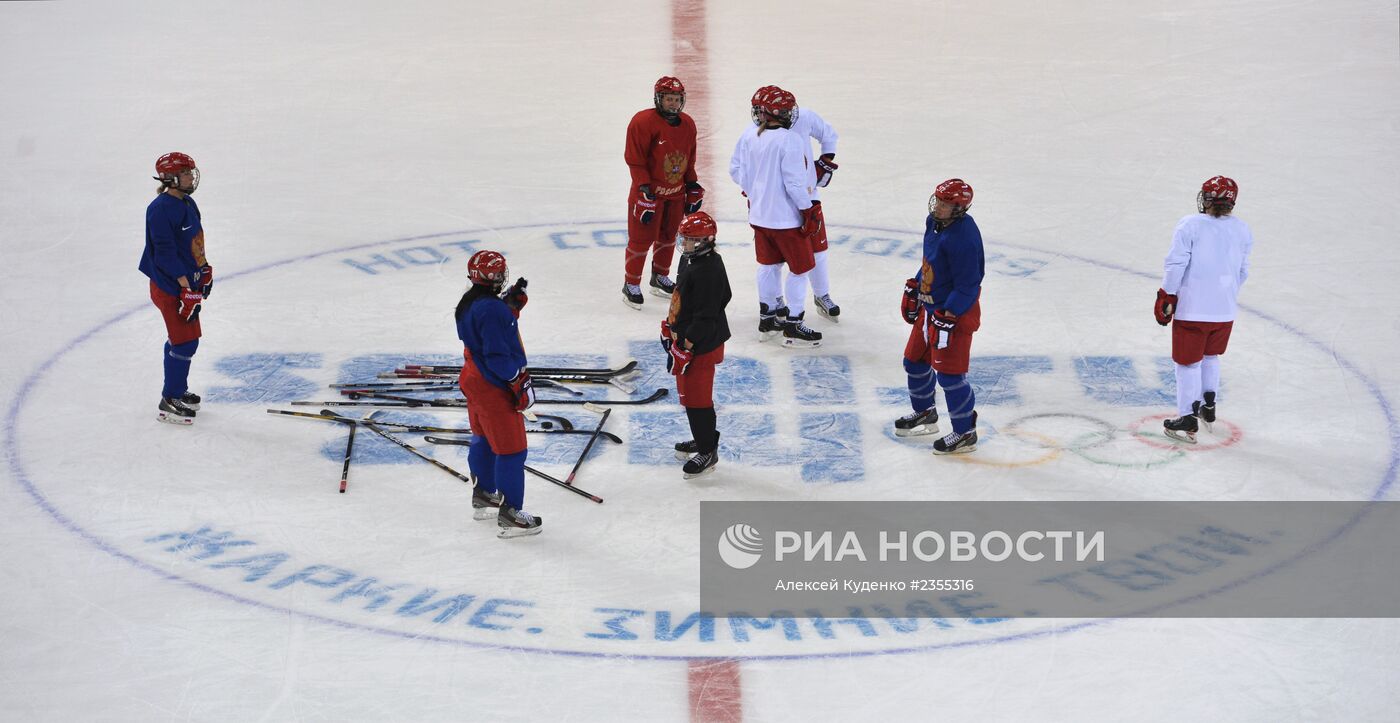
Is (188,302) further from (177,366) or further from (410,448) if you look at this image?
(410,448)

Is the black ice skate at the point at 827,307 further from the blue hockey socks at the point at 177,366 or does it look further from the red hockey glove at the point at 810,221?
the blue hockey socks at the point at 177,366

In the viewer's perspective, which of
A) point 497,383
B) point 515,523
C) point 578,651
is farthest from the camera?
point 515,523

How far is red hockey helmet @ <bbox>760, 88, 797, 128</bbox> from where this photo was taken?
8.37m

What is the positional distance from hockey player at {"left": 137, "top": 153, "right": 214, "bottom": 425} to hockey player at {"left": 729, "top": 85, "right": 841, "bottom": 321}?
8.98 ft

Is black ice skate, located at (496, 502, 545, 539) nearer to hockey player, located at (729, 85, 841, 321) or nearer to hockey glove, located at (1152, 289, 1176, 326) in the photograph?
hockey player, located at (729, 85, 841, 321)

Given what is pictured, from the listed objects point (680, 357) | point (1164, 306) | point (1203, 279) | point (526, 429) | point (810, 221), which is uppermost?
point (810, 221)

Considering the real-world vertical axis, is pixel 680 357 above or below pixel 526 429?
above

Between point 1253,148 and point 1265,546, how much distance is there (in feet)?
18.8

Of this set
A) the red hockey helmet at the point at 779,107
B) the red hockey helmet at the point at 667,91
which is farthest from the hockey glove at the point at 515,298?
the red hockey helmet at the point at 667,91

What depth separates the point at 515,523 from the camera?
6.59 meters

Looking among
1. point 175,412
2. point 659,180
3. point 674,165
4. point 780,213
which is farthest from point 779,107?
point 175,412

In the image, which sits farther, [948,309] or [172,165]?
[172,165]

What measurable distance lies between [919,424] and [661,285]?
232 cm

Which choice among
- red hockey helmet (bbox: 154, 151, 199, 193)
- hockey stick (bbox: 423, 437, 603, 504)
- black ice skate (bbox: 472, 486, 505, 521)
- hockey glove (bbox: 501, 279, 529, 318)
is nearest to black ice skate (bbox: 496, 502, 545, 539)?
black ice skate (bbox: 472, 486, 505, 521)
